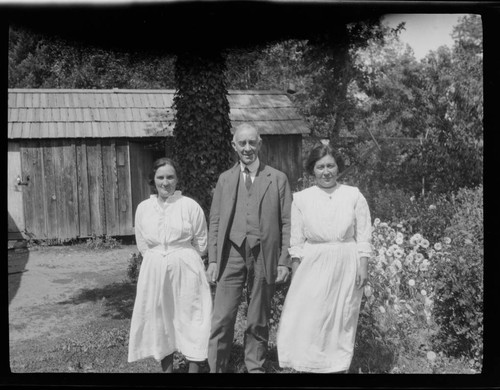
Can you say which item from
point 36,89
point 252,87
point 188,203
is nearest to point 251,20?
point 252,87

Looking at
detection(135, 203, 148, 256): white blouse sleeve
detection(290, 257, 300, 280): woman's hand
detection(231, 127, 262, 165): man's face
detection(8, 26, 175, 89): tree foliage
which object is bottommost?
detection(290, 257, 300, 280): woman's hand

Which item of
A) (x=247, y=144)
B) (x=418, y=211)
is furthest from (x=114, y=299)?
(x=418, y=211)

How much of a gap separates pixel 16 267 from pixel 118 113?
133 centimetres

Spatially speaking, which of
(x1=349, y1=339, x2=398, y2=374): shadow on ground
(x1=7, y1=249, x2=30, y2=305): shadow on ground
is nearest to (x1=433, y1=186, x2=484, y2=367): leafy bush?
(x1=349, y1=339, x2=398, y2=374): shadow on ground

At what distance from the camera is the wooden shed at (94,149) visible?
330cm

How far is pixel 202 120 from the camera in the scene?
3.25m

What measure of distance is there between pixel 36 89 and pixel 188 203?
1461 millimetres

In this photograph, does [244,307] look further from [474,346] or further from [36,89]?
[36,89]

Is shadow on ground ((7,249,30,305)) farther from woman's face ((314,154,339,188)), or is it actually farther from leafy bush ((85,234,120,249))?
woman's face ((314,154,339,188))

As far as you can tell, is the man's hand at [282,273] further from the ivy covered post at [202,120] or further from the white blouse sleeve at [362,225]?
the ivy covered post at [202,120]

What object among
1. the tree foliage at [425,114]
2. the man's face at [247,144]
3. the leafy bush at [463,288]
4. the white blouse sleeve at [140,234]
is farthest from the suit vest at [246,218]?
the leafy bush at [463,288]

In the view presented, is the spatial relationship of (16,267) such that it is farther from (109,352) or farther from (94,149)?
(94,149)

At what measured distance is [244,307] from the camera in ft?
10.6

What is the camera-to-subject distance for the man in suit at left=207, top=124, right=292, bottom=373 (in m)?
2.83
